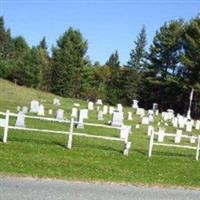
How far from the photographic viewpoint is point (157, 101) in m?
85.1

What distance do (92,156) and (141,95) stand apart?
6683 centimetres

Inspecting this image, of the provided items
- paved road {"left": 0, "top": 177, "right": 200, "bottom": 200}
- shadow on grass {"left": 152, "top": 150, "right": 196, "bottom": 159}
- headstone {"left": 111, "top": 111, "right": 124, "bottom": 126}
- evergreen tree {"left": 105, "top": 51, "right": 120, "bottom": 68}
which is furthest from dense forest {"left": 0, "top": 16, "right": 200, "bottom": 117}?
paved road {"left": 0, "top": 177, "right": 200, "bottom": 200}

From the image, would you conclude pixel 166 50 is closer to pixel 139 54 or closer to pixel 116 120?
pixel 139 54

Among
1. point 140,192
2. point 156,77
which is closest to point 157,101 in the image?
point 156,77

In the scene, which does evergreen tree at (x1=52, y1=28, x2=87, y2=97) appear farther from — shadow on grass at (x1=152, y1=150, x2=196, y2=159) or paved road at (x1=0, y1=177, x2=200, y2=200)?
paved road at (x1=0, y1=177, x2=200, y2=200)

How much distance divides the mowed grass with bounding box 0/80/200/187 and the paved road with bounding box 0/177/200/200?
112 centimetres

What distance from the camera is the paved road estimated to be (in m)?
13.6

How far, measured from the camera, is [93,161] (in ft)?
67.8

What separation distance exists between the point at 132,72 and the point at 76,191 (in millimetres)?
81007

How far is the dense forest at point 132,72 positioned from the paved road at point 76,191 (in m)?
58.1

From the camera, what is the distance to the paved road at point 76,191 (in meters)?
13.6

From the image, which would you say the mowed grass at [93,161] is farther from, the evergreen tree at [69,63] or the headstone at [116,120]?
the evergreen tree at [69,63]

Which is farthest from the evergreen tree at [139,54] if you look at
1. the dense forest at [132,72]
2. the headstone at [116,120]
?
the headstone at [116,120]

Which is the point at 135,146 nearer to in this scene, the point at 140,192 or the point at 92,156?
the point at 92,156
